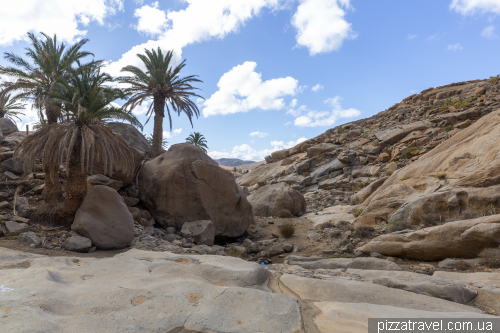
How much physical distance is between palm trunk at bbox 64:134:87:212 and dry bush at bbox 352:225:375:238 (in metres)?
9.74

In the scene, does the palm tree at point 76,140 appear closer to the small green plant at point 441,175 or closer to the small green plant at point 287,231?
the small green plant at point 287,231

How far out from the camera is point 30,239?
7.80 m

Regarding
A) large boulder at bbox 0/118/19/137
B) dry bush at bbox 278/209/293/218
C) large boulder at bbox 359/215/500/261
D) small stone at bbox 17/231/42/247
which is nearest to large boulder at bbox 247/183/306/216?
dry bush at bbox 278/209/293/218

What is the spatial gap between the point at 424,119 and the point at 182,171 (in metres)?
24.7

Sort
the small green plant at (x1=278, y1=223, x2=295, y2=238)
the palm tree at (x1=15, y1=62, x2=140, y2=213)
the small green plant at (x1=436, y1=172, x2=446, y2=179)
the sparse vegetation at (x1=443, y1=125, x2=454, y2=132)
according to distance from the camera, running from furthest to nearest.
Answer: the sparse vegetation at (x1=443, y1=125, x2=454, y2=132)
the small green plant at (x1=278, y1=223, x2=295, y2=238)
the small green plant at (x1=436, y1=172, x2=446, y2=179)
the palm tree at (x1=15, y1=62, x2=140, y2=213)

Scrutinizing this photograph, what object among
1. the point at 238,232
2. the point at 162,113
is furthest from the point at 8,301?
the point at 162,113

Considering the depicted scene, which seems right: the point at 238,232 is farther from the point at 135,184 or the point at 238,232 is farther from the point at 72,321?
the point at 72,321

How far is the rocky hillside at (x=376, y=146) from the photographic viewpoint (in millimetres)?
22453

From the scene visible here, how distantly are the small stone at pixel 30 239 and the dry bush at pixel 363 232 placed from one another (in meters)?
10.2

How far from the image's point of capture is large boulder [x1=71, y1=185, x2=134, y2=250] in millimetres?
8422

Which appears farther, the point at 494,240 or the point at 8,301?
the point at 494,240

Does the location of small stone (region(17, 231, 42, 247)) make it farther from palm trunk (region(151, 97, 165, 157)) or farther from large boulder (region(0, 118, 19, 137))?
large boulder (region(0, 118, 19, 137))

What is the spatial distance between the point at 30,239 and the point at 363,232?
10.6 m

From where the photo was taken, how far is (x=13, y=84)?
1409cm
